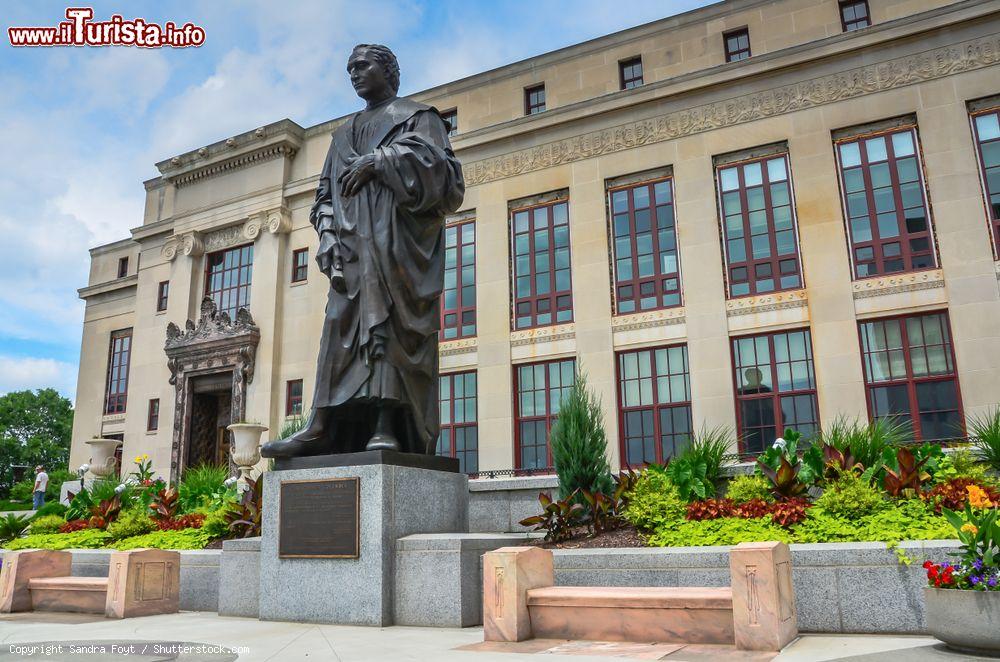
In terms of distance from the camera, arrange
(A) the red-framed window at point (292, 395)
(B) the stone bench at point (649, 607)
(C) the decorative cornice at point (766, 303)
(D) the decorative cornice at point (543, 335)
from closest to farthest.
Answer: (B) the stone bench at point (649, 607), (C) the decorative cornice at point (766, 303), (D) the decorative cornice at point (543, 335), (A) the red-framed window at point (292, 395)

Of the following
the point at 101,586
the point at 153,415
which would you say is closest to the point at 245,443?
the point at 153,415

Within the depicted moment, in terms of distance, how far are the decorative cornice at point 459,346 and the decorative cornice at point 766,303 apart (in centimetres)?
863

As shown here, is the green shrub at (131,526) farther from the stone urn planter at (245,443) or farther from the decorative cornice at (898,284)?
the decorative cornice at (898,284)

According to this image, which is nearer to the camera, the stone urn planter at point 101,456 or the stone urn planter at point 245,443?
the stone urn planter at point 245,443

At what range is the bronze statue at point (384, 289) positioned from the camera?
8.68 metres

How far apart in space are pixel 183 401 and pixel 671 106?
22.8 metres

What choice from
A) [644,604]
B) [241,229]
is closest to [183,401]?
[241,229]

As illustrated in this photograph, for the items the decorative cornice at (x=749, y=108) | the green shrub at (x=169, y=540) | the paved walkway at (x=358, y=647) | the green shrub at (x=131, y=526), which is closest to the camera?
the paved walkway at (x=358, y=647)

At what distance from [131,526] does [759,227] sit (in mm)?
18494

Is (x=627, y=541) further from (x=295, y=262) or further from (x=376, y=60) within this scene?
(x=295, y=262)

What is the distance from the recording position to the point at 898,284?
2112cm

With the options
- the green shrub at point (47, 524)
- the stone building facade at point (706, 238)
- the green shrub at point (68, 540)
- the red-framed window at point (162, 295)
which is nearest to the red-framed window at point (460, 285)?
the stone building facade at point (706, 238)

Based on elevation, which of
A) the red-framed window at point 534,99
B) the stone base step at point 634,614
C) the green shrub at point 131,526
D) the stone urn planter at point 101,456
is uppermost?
the red-framed window at point 534,99

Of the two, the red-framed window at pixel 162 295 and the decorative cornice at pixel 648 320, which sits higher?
the red-framed window at pixel 162 295
